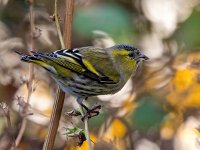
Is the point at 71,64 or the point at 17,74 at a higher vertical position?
the point at 71,64

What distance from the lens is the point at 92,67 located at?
287 centimetres

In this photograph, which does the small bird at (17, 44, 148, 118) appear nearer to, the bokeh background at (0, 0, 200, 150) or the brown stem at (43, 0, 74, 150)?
the bokeh background at (0, 0, 200, 150)

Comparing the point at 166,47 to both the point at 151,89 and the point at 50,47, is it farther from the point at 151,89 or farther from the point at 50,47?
the point at 50,47

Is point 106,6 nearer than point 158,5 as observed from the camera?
Yes

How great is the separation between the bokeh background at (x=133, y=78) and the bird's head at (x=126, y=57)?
3.2 inches

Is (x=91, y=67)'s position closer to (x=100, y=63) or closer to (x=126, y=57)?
(x=100, y=63)

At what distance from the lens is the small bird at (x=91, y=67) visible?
2612 mm

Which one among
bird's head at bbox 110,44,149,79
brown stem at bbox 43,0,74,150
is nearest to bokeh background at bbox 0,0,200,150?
bird's head at bbox 110,44,149,79

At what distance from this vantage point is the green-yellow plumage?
2617mm

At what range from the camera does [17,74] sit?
3893mm

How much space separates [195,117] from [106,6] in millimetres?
874

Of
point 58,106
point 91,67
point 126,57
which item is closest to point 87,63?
point 91,67

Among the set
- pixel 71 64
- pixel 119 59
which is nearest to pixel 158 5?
pixel 119 59

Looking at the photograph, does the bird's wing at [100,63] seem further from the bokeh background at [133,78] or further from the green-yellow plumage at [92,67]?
the bokeh background at [133,78]
